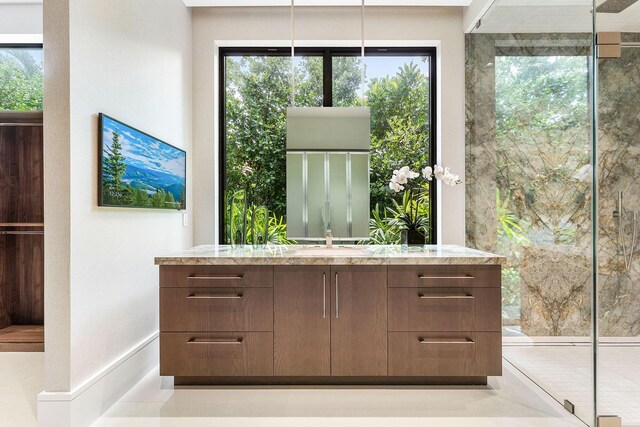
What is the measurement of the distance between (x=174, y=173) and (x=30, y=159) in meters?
1.26

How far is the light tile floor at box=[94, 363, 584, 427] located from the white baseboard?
6 cm

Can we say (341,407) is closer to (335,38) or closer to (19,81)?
(335,38)

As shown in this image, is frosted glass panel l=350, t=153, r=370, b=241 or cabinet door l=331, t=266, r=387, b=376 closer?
cabinet door l=331, t=266, r=387, b=376

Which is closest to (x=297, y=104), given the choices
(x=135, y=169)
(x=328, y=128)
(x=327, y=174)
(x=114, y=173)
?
(x=328, y=128)

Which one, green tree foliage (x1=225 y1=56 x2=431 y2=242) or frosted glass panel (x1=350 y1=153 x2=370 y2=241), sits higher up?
green tree foliage (x1=225 y1=56 x2=431 y2=242)

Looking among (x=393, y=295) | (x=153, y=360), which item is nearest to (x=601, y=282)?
(x=393, y=295)

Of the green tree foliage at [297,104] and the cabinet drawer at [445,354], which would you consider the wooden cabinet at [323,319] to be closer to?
the cabinet drawer at [445,354]

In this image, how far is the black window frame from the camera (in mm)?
3791

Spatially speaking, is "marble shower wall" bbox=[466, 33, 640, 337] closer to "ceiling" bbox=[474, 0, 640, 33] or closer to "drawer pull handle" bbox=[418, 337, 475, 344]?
"ceiling" bbox=[474, 0, 640, 33]

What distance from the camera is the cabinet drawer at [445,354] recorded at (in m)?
2.44

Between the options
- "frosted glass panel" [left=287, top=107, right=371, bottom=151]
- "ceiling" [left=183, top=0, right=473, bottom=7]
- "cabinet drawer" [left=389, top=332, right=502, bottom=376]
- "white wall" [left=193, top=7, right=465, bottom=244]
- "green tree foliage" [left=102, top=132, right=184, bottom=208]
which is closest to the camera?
"green tree foliage" [left=102, top=132, right=184, bottom=208]

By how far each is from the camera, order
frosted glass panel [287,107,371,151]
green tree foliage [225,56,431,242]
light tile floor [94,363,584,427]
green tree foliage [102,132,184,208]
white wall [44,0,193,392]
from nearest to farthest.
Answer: white wall [44,0,193,392], light tile floor [94,363,584,427], green tree foliage [102,132,184,208], frosted glass panel [287,107,371,151], green tree foliage [225,56,431,242]

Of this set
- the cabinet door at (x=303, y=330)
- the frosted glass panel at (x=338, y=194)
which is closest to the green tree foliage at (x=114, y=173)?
the cabinet door at (x=303, y=330)

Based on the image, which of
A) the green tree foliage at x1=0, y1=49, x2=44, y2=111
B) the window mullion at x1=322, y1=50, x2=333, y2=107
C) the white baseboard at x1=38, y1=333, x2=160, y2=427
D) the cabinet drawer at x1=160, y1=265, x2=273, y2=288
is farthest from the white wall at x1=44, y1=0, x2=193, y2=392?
the green tree foliage at x1=0, y1=49, x2=44, y2=111
